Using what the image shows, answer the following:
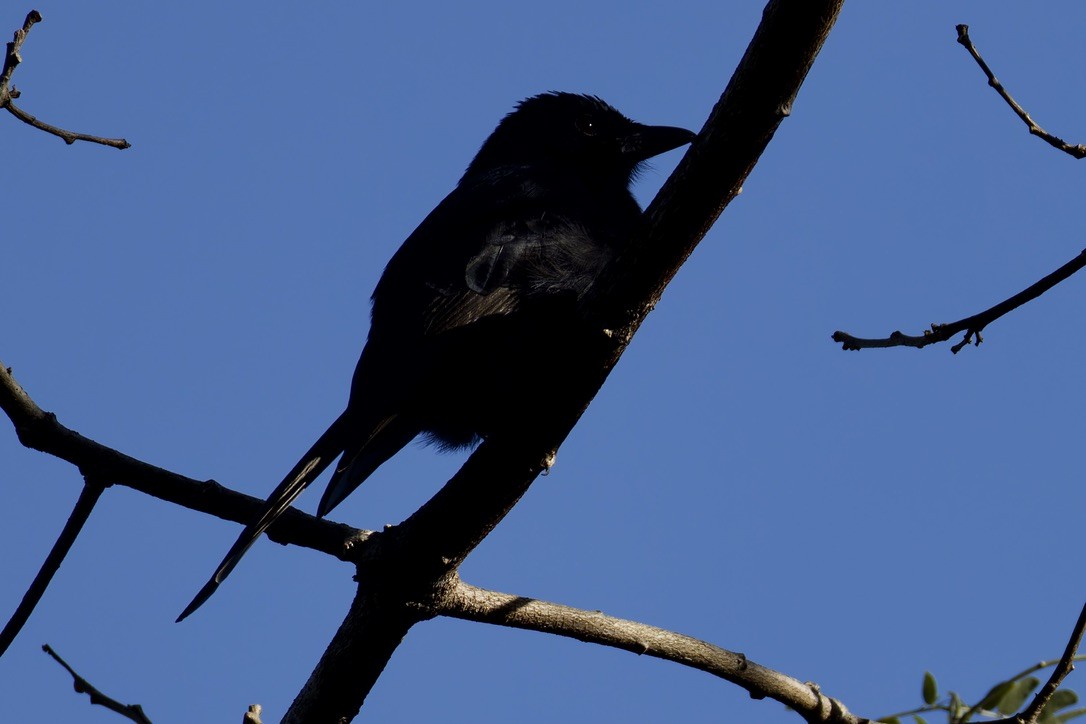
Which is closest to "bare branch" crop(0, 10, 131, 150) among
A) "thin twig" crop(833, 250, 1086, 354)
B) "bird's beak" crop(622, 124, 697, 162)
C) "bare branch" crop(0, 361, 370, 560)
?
"bare branch" crop(0, 361, 370, 560)

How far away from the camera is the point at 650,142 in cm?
557

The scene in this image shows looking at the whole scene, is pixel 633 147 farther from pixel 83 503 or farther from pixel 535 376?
pixel 83 503

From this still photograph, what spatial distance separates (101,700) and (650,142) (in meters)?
3.83

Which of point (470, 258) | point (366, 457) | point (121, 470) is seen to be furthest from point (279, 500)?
point (470, 258)

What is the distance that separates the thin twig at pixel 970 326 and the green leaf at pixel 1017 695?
0.87 meters

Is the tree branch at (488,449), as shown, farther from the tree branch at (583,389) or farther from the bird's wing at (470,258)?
the bird's wing at (470,258)

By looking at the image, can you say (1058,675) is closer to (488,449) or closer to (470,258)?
(488,449)

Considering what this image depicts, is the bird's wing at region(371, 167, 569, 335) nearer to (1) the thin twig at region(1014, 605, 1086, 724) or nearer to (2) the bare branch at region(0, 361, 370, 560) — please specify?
(2) the bare branch at region(0, 361, 370, 560)

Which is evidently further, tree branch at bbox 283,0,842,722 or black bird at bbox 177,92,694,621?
black bird at bbox 177,92,694,621

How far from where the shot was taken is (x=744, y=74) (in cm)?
257

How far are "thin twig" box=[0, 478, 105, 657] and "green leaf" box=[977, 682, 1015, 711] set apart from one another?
7.35 ft

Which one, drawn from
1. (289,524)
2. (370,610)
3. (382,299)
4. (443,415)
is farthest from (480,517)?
(382,299)

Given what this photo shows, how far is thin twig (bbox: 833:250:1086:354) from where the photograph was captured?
223 centimetres

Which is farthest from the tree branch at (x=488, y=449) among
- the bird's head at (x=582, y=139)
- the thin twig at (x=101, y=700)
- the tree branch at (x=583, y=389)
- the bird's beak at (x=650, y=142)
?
Result: the bird's beak at (x=650, y=142)
